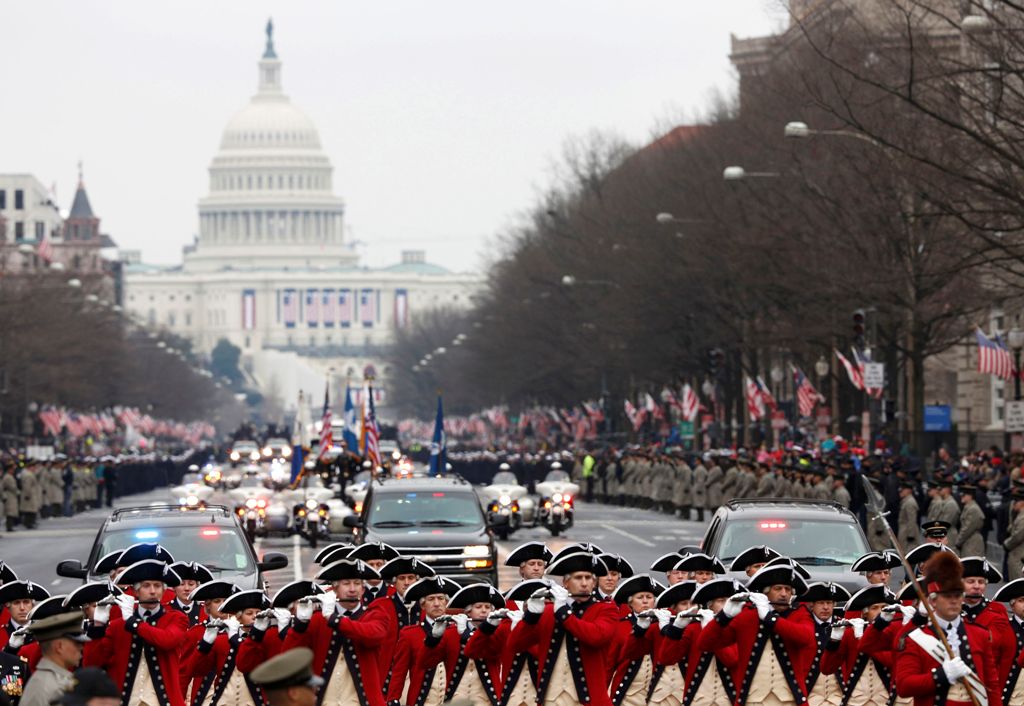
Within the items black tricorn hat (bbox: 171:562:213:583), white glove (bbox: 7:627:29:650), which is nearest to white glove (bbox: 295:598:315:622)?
white glove (bbox: 7:627:29:650)

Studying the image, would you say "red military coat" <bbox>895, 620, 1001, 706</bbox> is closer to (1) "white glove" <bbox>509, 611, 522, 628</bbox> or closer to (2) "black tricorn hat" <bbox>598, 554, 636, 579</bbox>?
(1) "white glove" <bbox>509, 611, 522, 628</bbox>

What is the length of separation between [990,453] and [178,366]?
375ft

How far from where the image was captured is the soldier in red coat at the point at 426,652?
13.6m

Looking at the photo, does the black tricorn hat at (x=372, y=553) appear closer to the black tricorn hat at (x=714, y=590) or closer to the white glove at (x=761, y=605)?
the black tricorn hat at (x=714, y=590)

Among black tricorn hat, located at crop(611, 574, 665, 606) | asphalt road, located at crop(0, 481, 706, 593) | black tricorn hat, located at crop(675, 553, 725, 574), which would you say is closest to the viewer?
black tricorn hat, located at crop(611, 574, 665, 606)

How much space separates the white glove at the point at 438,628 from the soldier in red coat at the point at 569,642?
509mm

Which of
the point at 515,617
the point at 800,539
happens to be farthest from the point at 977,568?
the point at 800,539

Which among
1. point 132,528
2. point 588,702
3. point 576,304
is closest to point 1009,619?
point 588,702

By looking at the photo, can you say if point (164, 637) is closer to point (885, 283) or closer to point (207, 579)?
point (207, 579)

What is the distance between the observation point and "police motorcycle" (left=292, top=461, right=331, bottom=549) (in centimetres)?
4256

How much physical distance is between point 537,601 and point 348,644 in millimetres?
1003

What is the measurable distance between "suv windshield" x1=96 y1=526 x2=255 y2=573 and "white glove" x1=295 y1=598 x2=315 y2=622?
8.25 m

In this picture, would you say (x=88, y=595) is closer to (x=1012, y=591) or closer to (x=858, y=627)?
(x=858, y=627)

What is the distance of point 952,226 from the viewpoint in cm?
4566
